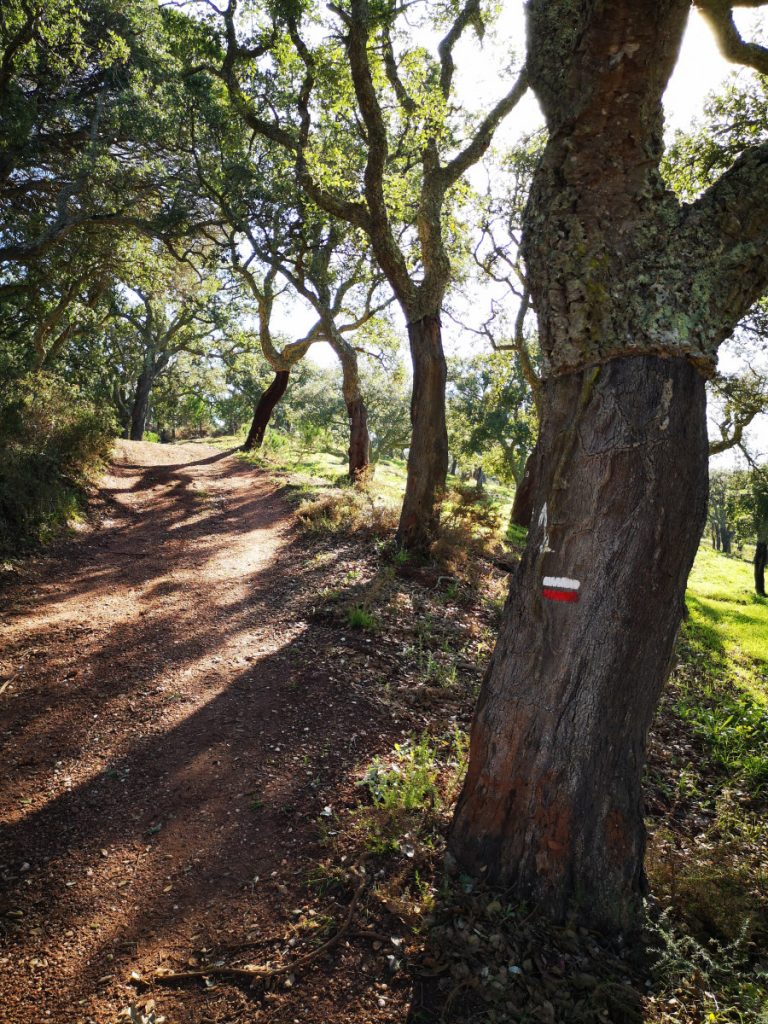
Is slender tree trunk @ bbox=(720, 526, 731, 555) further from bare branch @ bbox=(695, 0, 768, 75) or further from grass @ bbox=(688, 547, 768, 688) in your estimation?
bare branch @ bbox=(695, 0, 768, 75)

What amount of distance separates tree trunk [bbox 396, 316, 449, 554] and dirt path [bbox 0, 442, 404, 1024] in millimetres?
2087

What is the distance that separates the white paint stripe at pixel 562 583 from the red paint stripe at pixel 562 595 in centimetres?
2

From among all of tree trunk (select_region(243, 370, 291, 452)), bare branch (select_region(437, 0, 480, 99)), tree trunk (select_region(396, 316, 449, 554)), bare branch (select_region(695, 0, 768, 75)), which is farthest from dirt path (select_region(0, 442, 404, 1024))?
tree trunk (select_region(243, 370, 291, 452))

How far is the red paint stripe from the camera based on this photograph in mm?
2689

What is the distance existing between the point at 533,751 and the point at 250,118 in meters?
10.9

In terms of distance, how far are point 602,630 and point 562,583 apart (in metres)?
0.30

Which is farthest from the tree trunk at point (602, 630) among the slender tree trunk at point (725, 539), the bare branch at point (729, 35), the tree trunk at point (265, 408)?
the slender tree trunk at point (725, 539)

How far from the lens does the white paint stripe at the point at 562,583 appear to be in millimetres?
2689

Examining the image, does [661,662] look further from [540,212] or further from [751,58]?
[751,58]

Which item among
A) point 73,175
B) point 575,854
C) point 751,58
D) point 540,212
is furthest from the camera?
point 73,175

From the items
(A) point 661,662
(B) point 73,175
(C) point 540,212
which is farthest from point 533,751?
(B) point 73,175

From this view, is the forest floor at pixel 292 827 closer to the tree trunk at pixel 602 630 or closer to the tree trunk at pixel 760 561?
the tree trunk at pixel 602 630

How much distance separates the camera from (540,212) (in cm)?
287

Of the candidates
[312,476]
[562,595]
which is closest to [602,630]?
[562,595]
